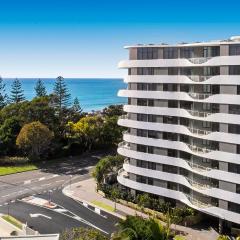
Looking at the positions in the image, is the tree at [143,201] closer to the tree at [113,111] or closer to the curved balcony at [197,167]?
the curved balcony at [197,167]

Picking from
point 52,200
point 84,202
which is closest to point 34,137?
point 52,200

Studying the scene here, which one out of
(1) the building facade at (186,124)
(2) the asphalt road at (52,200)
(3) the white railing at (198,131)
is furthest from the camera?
(2) the asphalt road at (52,200)

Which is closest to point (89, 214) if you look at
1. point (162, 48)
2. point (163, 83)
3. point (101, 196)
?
point (101, 196)

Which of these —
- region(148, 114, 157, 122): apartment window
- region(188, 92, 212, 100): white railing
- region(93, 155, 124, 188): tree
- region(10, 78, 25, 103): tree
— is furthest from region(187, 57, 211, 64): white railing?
region(10, 78, 25, 103): tree

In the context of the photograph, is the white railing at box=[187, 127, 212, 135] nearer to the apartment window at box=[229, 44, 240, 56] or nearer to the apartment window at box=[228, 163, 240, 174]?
the apartment window at box=[228, 163, 240, 174]

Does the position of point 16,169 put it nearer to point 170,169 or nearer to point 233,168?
point 170,169

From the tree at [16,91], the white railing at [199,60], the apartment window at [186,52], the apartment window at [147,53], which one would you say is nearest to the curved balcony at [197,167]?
the white railing at [199,60]
